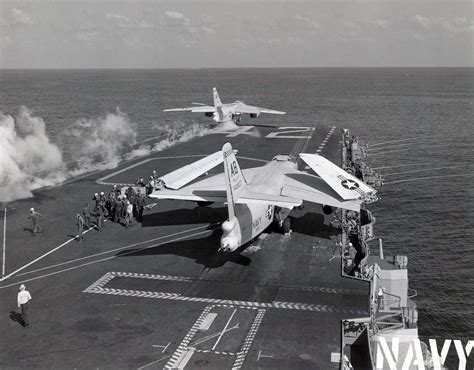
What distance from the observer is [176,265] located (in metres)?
28.4

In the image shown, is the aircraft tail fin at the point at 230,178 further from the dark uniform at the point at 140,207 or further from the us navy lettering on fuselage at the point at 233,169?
the dark uniform at the point at 140,207

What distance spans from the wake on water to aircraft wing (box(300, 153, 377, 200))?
25111 mm

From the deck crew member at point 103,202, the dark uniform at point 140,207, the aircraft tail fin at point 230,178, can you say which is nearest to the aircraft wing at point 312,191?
the aircraft tail fin at point 230,178

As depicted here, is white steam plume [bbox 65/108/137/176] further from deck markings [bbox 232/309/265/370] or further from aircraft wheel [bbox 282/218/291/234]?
deck markings [bbox 232/309/265/370]

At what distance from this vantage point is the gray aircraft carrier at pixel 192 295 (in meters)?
19.9

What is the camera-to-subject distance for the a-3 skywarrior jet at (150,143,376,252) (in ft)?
83.5

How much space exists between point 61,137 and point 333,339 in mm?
85603

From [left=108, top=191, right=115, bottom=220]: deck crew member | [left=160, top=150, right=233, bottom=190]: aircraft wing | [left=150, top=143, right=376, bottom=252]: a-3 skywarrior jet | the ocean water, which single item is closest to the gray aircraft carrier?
[left=108, top=191, right=115, bottom=220]: deck crew member

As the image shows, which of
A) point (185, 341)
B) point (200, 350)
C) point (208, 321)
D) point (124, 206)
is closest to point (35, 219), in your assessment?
point (124, 206)

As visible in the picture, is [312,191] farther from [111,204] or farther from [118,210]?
[111,204]

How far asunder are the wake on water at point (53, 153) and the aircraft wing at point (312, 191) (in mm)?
23148

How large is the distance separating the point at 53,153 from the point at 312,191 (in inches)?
1439

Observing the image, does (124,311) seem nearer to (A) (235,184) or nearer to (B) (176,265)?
(B) (176,265)

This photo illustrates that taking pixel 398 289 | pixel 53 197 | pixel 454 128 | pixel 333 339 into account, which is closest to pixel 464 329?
pixel 398 289
